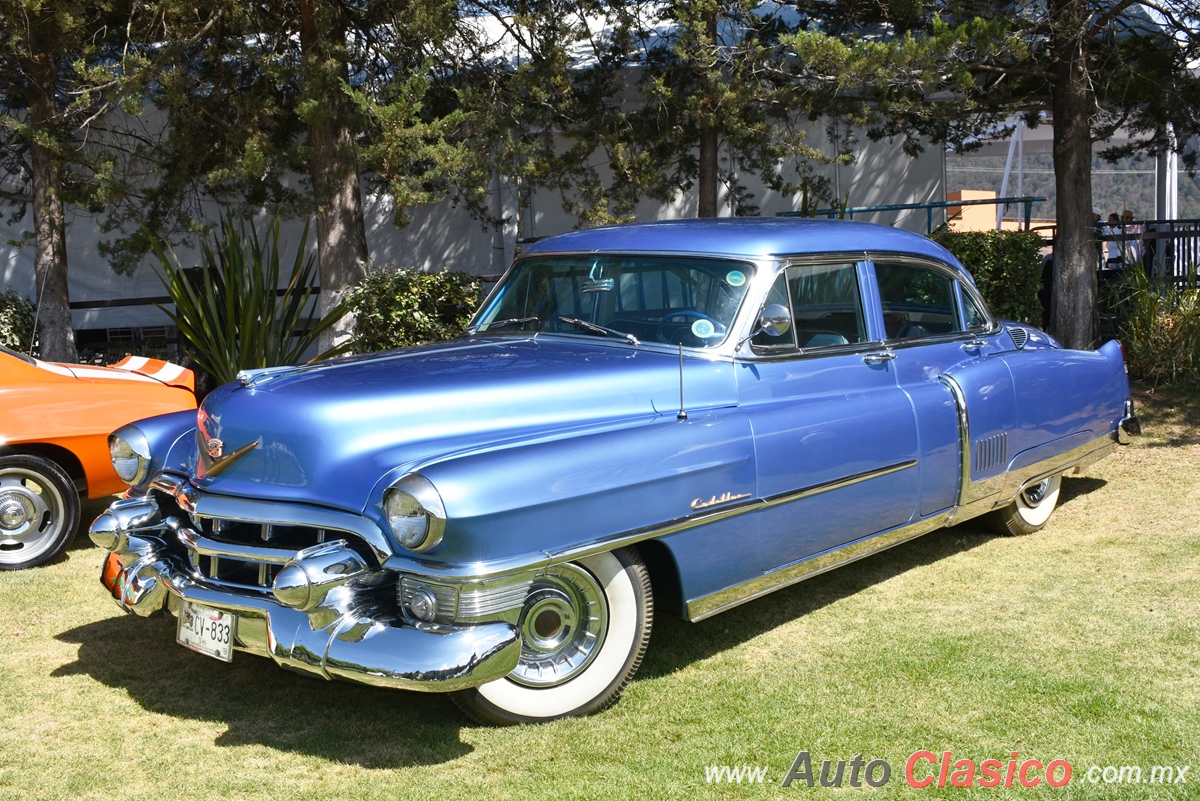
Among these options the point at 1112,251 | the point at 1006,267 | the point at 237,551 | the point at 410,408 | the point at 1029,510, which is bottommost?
the point at 1029,510

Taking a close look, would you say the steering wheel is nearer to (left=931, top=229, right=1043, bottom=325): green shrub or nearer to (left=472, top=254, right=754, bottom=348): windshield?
(left=472, top=254, right=754, bottom=348): windshield

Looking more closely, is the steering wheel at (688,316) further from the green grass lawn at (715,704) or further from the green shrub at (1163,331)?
the green shrub at (1163,331)

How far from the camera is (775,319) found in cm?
448

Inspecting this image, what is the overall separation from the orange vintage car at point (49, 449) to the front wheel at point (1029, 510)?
4.90 m

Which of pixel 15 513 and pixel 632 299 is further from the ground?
pixel 632 299

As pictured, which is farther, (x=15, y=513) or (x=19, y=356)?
(x=19, y=356)

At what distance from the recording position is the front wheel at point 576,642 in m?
3.71

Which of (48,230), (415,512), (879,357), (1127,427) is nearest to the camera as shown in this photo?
(415,512)

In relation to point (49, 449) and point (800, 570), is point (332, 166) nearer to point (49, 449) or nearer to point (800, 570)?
point (49, 449)

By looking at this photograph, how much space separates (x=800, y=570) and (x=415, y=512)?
1.85 metres

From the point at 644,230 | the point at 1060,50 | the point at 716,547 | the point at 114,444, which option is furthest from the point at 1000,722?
the point at 1060,50

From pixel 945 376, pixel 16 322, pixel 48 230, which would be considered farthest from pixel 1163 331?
pixel 16 322

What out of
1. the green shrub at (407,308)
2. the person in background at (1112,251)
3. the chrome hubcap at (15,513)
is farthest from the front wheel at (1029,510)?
the person in background at (1112,251)

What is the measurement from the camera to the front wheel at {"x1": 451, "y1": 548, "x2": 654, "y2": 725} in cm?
371
